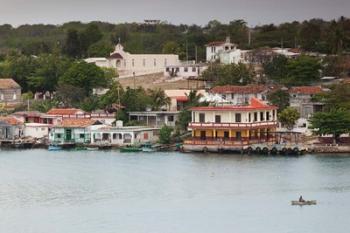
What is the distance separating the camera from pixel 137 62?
2064 inches

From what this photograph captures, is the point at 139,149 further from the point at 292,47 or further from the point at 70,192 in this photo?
the point at 292,47

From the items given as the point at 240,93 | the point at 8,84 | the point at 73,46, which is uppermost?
the point at 73,46

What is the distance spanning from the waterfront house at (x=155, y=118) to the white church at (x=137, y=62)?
11028 millimetres

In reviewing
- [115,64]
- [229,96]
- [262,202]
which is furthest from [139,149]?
[115,64]

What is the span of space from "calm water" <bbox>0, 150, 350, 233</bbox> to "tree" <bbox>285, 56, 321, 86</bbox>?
9.17 metres

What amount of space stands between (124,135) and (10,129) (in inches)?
183

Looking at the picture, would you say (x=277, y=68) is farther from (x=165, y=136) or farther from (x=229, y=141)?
(x=229, y=141)

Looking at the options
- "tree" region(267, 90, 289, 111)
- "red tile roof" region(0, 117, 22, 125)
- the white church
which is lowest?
"red tile roof" region(0, 117, 22, 125)

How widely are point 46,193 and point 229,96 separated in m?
14.4

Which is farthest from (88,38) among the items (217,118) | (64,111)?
(217,118)

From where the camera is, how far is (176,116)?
40.1 meters

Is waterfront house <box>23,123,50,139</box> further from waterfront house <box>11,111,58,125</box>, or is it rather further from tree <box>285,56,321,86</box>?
tree <box>285,56,321,86</box>

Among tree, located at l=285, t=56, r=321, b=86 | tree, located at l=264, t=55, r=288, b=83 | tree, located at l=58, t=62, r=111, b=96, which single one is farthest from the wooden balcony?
tree, located at l=58, t=62, r=111, b=96

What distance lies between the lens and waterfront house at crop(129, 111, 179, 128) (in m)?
40.2
